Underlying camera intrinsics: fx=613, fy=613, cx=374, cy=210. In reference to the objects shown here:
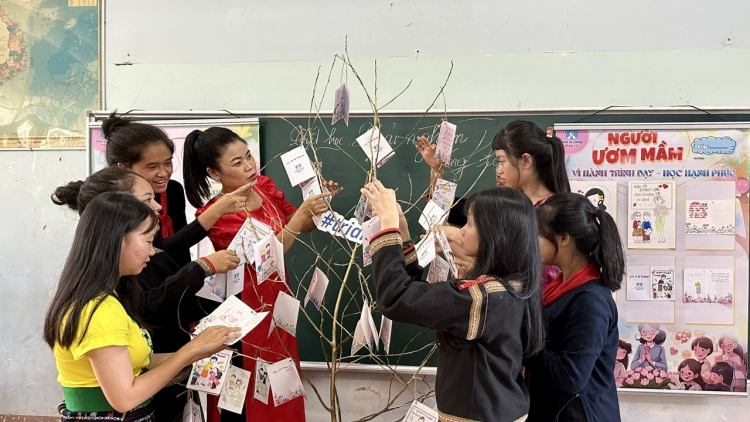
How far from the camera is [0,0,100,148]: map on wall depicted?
3268mm

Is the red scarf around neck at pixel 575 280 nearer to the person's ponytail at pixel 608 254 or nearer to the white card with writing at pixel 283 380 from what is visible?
the person's ponytail at pixel 608 254

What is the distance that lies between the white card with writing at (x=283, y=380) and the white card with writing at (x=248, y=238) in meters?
0.36

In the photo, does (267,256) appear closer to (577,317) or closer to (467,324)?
(467,324)

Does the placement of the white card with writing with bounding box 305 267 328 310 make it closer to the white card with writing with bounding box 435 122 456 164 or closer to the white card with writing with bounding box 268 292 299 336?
the white card with writing with bounding box 268 292 299 336

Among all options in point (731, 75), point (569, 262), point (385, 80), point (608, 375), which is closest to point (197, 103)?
point (385, 80)

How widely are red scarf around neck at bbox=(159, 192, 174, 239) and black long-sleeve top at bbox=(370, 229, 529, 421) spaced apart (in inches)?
39.6

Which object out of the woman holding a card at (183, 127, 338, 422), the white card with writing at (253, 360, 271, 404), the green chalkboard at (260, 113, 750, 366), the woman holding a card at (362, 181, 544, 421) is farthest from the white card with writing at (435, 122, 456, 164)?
the white card with writing at (253, 360, 271, 404)

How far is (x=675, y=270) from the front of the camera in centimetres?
278

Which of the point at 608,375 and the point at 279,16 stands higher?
the point at 279,16

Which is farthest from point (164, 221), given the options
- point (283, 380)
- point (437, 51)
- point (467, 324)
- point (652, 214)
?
point (652, 214)

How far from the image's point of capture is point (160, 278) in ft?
6.47

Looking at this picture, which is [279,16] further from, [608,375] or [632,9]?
[608,375]

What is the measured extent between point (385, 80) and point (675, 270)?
63.6 inches

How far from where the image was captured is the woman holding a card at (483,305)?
4.78ft
